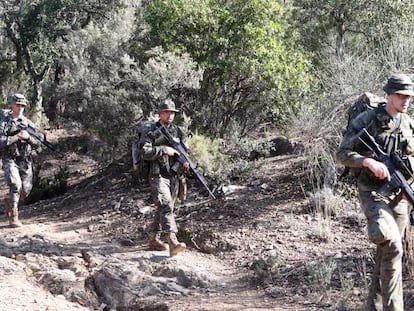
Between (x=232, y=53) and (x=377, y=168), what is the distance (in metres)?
6.34

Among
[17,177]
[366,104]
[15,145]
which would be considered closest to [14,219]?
[17,177]

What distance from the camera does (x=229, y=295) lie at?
568 cm

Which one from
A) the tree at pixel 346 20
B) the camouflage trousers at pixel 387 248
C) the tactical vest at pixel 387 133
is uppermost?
the tree at pixel 346 20

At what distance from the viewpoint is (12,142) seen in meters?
8.46

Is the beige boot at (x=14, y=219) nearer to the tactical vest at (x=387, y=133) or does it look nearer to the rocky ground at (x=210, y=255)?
the rocky ground at (x=210, y=255)

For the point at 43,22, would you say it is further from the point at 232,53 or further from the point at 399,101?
the point at 399,101

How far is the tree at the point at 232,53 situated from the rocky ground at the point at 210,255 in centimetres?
143

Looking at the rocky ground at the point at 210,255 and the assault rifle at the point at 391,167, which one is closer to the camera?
the assault rifle at the point at 391,167

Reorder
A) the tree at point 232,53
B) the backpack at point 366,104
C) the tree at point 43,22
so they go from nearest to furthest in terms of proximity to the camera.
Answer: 1. the backpack at point 366,104
2. the tree at point 232,53
3. the tree at point 43,22

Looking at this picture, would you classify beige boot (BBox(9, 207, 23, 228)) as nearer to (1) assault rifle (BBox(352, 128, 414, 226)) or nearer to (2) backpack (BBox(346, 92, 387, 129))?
(2) backpack (BBox(346, 92, 387, 129))

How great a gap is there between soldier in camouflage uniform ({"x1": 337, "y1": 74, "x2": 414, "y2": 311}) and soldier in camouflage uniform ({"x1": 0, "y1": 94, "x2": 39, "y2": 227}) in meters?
5.54

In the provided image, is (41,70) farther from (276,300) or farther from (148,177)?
(276,300)

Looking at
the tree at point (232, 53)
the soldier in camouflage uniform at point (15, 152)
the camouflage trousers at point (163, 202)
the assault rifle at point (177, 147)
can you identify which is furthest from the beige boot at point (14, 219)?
the tree at point (232, 53)

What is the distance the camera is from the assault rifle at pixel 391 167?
14.3 feet
